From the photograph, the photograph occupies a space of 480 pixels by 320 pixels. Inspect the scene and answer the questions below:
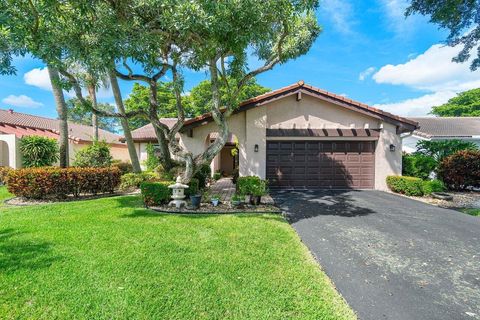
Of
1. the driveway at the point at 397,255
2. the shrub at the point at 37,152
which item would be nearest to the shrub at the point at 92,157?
the shrub at the point at 37,152

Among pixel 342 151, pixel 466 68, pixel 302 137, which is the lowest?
pixel 342 151

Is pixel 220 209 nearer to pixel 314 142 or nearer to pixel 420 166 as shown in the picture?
pixel 314 142

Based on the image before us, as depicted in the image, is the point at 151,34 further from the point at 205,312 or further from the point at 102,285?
the point at 205,312

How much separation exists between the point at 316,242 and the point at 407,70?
67.1 ft

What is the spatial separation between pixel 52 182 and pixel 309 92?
37.5ft

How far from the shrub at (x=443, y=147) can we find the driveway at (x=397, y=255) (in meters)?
6.11

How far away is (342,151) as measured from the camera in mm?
11734

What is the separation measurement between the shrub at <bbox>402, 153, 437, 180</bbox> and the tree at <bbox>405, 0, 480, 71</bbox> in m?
5.98

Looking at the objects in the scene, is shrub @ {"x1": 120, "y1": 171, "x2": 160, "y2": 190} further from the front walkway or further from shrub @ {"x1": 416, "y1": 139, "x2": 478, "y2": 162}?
shrub @ {"x1": 416, "y1": 139, "x2": 478, "y2": 162}

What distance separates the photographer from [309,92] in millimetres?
11172

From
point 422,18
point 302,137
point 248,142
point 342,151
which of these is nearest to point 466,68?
point 422,18

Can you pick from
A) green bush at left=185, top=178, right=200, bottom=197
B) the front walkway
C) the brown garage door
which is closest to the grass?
the brown garage door

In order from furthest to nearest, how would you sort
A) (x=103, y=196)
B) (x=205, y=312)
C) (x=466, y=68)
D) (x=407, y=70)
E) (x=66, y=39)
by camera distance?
(x=407, y=70) → (x=466, y=68) → (x=103, y=196) → (x=66, y=39) → (x=205, y=312)

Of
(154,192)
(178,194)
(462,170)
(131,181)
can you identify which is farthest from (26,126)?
(462,170)
